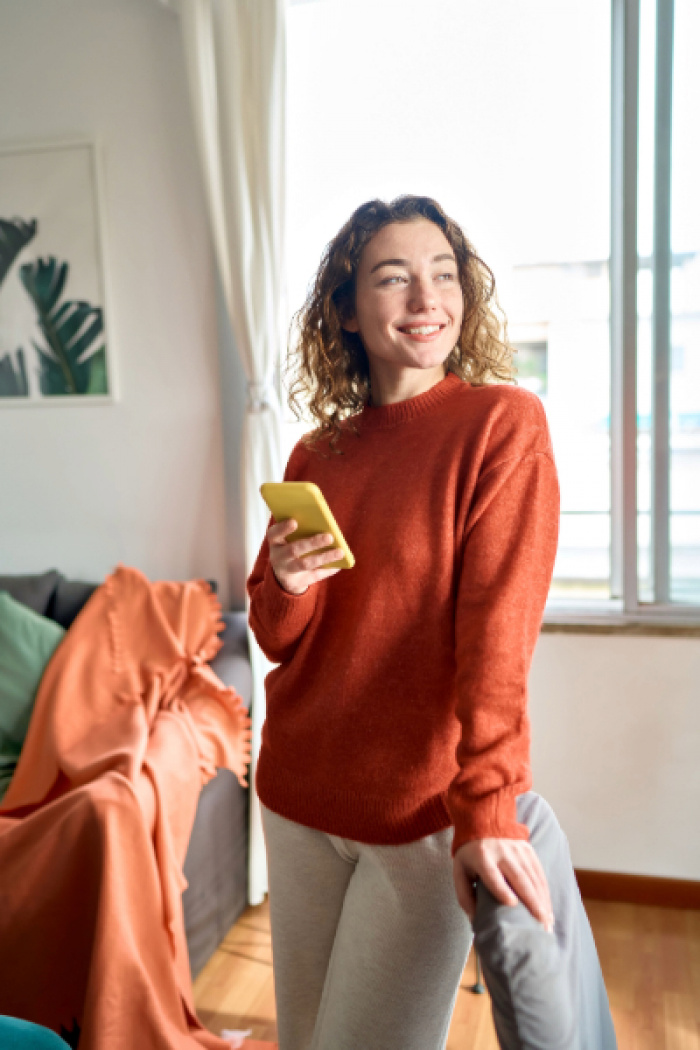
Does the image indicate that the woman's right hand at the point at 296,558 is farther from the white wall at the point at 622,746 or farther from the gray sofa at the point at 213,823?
the white wall at the point at 622,746

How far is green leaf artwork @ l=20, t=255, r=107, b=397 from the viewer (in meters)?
2.66

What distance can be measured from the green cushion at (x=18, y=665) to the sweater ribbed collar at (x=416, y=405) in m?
1.54

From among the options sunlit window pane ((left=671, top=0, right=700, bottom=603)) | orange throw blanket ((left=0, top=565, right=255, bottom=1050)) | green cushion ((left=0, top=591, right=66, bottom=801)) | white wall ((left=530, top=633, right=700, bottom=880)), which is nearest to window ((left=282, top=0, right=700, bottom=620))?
sunlit window pane ((left=671, top=0, right=700, bottom=603))

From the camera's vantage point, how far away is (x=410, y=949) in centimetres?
96

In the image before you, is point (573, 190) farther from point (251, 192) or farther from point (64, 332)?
point (64, 332)

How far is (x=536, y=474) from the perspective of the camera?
0.95m

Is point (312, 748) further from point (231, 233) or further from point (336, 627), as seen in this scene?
point (231, 233)

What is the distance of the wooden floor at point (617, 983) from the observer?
1.82m

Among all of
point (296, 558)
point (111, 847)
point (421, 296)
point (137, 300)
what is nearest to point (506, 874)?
point (296, 558)

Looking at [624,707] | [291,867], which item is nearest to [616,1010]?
[624,707]

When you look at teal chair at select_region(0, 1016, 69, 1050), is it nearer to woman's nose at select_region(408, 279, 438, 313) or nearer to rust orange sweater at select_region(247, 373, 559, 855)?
rust orange sweater at select_region(247, 373, 559, 855)

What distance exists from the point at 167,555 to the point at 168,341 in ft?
2.30

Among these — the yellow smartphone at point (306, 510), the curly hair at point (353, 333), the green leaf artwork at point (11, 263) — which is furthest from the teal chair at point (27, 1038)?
the green leaf artwork at point (11, 263)

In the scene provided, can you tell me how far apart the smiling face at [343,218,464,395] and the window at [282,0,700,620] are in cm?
133
